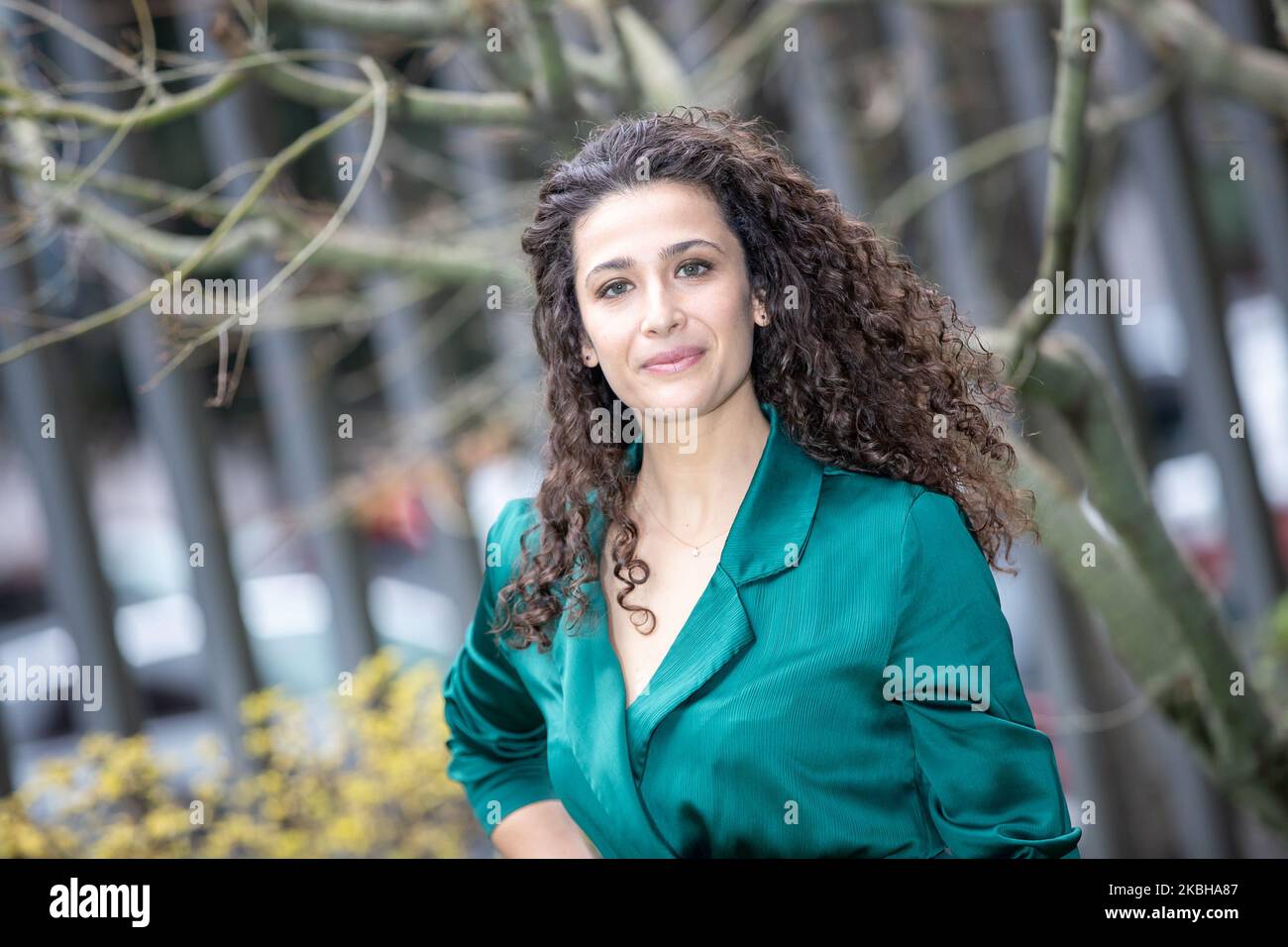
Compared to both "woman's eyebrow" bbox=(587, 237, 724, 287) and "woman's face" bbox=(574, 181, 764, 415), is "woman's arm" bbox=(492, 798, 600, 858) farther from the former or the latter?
"woman's eyebrow" bbox=(587, 237, 724, 287)

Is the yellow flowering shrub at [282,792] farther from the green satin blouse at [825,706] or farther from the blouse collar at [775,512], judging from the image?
the blouse collar at [775,512]

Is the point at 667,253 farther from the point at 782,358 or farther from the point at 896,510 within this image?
the point at 896,510

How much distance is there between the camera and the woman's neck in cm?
176

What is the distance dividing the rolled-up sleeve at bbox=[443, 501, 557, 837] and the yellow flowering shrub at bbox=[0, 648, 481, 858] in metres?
1.69

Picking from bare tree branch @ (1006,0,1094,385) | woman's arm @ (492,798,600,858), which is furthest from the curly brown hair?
bare tree branch @ (1006,0,1094,385)

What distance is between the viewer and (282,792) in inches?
152

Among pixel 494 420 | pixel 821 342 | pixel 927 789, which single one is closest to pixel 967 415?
pixel 821 342

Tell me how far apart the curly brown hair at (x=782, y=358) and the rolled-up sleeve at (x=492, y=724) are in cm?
6

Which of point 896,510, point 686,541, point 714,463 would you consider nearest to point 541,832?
point 686,541

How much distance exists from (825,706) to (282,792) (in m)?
2.66

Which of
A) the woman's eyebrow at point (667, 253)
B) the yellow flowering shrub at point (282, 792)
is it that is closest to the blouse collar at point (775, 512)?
the woman's eyebrow at point (667, 253)

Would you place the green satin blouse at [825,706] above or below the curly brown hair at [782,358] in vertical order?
below

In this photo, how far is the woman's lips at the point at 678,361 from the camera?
5.50 feet
